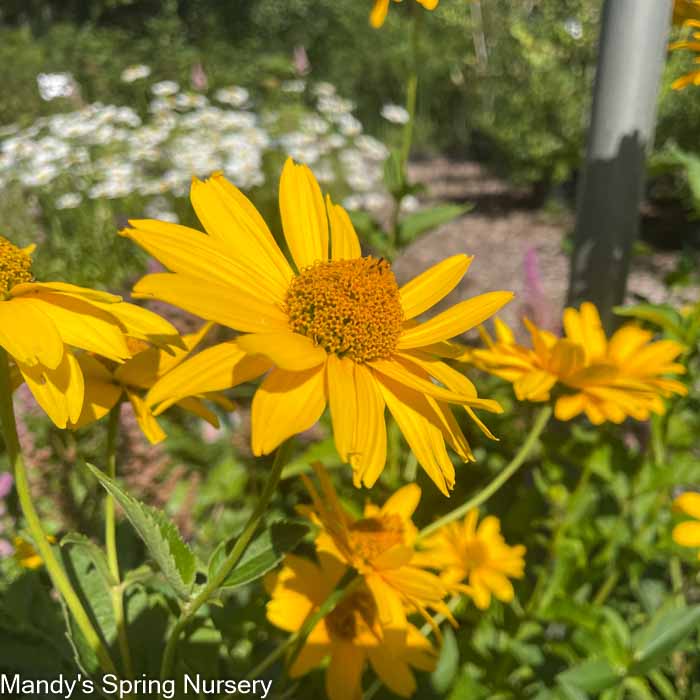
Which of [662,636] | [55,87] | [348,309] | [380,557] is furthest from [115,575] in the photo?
[55,87]

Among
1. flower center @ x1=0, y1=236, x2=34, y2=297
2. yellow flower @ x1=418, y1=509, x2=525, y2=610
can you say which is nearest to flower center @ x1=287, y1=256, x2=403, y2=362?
→ flower center @ x1=0, y1=236, x2=34, y2=297

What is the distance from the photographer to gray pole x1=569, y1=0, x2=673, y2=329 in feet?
4.99

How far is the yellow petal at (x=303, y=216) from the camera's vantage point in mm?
779

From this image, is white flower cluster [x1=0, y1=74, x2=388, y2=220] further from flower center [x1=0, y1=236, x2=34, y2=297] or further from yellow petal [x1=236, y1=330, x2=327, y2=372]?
yellow petal [x1=236, y1=330, x2=327, y2=372]

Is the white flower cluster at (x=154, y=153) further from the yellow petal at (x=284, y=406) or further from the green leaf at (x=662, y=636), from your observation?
the yellow petal at (x=284, y=406)

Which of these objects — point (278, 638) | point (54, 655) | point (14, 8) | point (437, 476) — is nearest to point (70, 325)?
point (437, 476)

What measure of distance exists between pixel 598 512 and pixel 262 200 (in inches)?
109

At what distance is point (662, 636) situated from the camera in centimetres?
134

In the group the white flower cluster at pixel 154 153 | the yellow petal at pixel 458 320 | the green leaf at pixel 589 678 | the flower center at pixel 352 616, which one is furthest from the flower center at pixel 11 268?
the white flower cluster at pixel 154 153

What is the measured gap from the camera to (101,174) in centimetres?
425

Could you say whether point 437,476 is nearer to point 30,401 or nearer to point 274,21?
point 30,401

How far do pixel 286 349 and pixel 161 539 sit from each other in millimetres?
213

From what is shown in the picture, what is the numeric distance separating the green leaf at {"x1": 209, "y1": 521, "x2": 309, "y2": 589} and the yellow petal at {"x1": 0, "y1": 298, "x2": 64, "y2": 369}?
0.26 meters

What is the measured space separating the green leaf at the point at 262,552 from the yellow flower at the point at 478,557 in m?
0.61
